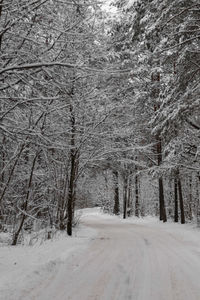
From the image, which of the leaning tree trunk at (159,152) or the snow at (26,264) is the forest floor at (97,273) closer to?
the snow at (26,264)

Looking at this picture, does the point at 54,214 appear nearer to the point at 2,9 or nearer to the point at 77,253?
the point at 77,253

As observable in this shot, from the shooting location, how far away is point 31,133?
212 inches

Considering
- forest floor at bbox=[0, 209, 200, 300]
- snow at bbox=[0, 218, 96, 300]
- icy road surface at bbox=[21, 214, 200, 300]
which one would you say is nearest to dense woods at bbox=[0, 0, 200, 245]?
snow at bbox=[0, 218, 96, 300]

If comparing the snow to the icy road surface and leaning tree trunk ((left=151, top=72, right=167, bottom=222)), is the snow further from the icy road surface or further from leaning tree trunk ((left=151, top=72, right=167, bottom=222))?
leaning tree trunk ((left=151, top=72, right=167, bottom=222))

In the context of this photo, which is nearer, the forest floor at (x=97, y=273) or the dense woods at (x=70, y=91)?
the forest floor at (x=97, y=273)

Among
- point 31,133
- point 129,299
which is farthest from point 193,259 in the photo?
point 31,133

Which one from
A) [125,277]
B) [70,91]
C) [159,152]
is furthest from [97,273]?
[159,152]

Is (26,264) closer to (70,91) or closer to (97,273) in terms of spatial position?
(97,273)

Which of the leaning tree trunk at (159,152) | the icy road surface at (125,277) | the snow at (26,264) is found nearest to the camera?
the icy road surface at (125,277)

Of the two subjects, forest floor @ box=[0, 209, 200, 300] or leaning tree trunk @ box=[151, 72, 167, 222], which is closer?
forest floor @ box=[0, 209, 200, 300]

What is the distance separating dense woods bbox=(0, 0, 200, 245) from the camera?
563cm

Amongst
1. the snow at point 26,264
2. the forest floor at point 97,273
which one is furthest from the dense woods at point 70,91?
the forest floor at point 97,273

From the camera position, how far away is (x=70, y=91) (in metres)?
7.77

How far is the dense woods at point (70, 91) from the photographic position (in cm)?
563
